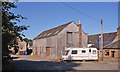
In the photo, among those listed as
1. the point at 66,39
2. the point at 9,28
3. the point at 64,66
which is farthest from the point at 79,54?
the point at 9,28

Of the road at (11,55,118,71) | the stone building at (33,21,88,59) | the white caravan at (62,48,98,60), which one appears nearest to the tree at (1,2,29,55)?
the road at (11,55,118,71)

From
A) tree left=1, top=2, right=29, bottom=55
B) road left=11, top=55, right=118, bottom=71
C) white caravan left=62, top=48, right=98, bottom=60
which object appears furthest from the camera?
white caravan left=62, top=48, right=98, bottom=60

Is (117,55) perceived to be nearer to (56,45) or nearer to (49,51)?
(56,45)

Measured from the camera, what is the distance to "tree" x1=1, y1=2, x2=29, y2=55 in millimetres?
7532

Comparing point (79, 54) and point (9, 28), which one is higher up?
point (9, 28)

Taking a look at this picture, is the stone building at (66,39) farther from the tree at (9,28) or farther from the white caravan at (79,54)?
the tree at (9,28)

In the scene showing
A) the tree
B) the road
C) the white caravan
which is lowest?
the road

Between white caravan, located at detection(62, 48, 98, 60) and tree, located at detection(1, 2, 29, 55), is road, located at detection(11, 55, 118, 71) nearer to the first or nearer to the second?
white caravan, located at detection(62, 48, 98, 60)

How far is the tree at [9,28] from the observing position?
7.53 meters

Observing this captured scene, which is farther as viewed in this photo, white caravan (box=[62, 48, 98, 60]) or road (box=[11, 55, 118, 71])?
white caravan (box=[62, 48, 98, 60])

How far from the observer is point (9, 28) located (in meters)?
7.93

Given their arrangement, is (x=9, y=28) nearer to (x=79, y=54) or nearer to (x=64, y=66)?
(x=64, y=66)

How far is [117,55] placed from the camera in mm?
26391

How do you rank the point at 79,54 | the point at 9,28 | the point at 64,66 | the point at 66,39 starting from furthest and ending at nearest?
the point at 66,39 < the point at 79,54 < the point at 64,66 < the point at 9,28
